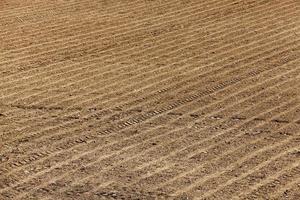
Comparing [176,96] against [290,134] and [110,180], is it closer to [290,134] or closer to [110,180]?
[290,134]

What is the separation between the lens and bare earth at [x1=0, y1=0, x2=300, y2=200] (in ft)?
23.2

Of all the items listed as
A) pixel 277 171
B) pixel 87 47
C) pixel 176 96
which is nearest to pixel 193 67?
pixel 176 96

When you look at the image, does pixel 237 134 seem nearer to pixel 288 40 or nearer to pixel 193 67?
pixel 193 67

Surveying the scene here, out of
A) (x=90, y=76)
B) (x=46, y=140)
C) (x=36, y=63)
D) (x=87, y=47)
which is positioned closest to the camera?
(x=46, y=140)

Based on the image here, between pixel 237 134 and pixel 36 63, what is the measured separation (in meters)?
4.25

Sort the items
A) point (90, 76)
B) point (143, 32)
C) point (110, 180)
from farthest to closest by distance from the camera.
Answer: point (143, 32)
point (90, 76)
point (110, 180)

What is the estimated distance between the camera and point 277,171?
7.19 meters

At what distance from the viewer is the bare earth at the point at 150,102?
7082mm

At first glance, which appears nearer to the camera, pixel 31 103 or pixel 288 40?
pixel 31 103

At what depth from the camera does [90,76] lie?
10578mm

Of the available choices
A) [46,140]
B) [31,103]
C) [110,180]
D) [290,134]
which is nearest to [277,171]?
[290,134]

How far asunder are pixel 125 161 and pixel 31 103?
235 cm

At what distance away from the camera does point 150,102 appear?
30.6ft

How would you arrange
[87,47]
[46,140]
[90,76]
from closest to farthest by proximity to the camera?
[46,140] < [90,76] < [87,47]
